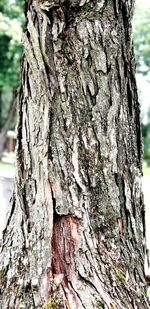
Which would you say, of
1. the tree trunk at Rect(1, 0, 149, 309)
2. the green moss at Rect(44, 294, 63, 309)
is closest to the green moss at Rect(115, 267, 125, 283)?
the tree trunk at Rect(1, 0, 149, 309)

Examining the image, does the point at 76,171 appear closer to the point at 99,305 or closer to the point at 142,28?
the point at 99,305

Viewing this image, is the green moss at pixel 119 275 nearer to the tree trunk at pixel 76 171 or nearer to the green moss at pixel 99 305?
the tree trunk at pixel 76 171

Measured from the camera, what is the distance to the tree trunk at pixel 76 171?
1970mm

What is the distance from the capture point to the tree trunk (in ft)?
6.46

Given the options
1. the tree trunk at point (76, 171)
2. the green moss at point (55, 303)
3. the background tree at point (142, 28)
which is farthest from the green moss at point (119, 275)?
the background tree at point (142, 28)

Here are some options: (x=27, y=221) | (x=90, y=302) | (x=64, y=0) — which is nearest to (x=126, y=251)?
(x=90, y=302)

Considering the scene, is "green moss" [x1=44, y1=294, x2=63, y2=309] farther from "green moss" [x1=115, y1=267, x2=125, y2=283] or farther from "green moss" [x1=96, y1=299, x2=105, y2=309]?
"green moss" [x1=115, y1=267, x2=125, y2=283]

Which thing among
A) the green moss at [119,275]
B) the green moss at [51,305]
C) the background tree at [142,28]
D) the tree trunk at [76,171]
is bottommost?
the green moss at [51,305]

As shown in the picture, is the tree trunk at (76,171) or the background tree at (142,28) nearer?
the tree trunk at (76,171)

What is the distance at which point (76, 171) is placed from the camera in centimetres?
199

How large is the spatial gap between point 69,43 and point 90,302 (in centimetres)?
100

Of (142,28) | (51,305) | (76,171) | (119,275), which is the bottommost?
(51,305)

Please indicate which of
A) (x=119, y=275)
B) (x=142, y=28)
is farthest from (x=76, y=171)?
(x=142, y=28)

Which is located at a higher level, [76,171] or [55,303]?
[76,171]
